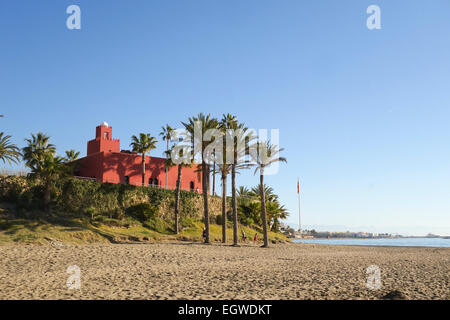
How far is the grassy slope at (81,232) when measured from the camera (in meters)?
29.8

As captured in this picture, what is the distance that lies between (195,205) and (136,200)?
8538 millimetres

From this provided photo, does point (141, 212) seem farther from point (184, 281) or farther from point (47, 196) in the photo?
point (184, 281)

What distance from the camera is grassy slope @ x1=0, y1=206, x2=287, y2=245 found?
2980 cm

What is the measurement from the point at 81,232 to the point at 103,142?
800 inches

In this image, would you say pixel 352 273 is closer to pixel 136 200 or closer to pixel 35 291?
pixel 35 291

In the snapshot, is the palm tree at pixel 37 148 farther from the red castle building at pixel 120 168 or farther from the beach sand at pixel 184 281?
the beach sand at pixel 184 281

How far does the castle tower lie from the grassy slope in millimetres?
14594

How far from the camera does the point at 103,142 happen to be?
5153cm

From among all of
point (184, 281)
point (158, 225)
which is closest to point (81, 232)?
point (158, 225)

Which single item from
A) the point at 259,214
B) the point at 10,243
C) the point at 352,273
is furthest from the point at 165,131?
the point at 352,273

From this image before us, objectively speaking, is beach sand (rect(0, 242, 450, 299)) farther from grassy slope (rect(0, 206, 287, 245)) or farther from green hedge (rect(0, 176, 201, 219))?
green hedge (rect(0, 176, 201, 219))
